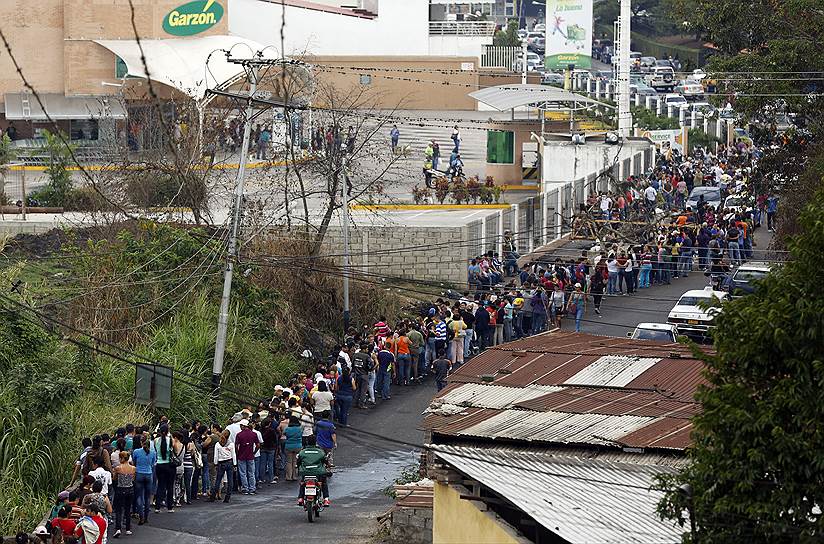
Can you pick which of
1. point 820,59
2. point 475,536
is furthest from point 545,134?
point 475,536

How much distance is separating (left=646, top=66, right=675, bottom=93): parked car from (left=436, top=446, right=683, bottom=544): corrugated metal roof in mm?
75789

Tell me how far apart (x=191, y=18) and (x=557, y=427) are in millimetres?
44716

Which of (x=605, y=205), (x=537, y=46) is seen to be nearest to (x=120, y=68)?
(x=605, y=205)

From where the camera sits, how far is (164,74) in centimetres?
5594

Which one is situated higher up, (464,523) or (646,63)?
(646,63)

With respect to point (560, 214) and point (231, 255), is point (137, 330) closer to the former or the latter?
point (231, 255)

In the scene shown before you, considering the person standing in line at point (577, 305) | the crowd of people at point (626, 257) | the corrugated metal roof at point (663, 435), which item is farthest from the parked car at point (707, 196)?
the corrugated metal roof at point (663, 435)

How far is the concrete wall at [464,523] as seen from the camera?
14961 millimetres

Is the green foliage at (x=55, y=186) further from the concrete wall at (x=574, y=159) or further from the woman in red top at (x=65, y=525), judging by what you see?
the woman in red top at (x=65, y=525)

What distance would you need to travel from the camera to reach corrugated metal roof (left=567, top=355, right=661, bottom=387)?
1981 centimetres

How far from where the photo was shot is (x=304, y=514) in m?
21.4

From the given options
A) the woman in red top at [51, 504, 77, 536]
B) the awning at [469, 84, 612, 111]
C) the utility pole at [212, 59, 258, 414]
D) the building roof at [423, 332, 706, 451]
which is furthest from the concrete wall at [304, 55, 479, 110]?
the woman in red top at [51, 504, 77, 536]

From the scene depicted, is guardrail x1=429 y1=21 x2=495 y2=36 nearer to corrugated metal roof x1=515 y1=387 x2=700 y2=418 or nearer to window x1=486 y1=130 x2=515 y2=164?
window x1=486 y1=130 x2=515 y2=164

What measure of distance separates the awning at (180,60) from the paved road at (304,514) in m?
29.5
